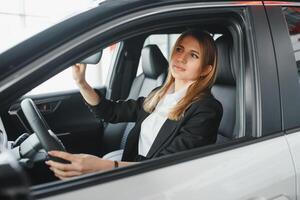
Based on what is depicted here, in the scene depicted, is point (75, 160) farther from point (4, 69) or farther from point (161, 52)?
point (161, 52)

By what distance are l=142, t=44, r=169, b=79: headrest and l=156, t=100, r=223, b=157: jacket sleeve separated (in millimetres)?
1363

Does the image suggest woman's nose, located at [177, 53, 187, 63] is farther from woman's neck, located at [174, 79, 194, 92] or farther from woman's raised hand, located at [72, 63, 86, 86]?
woman's raised hand, located at [72, 63, 86, 86]

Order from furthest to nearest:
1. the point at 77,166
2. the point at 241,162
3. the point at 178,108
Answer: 1. the point at 178,108
2. the point at 241,162
3. the point at 77,166

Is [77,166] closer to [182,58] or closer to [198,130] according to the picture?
[198,130]

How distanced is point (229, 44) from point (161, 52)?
53.0 inches

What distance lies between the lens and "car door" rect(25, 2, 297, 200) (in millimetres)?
1033

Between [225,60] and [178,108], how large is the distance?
309 millimetres

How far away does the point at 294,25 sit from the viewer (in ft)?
5.15

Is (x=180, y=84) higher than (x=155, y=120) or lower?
higher

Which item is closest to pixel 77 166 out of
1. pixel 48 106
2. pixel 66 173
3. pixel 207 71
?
pixel 66 173

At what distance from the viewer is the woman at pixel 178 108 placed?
60.2 inches

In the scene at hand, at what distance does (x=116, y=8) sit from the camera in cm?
111

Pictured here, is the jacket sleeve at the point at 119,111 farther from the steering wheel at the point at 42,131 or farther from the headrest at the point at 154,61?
the headrest at the point at 154,61

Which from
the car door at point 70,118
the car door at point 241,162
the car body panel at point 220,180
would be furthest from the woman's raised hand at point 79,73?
the car door at point 70,118
